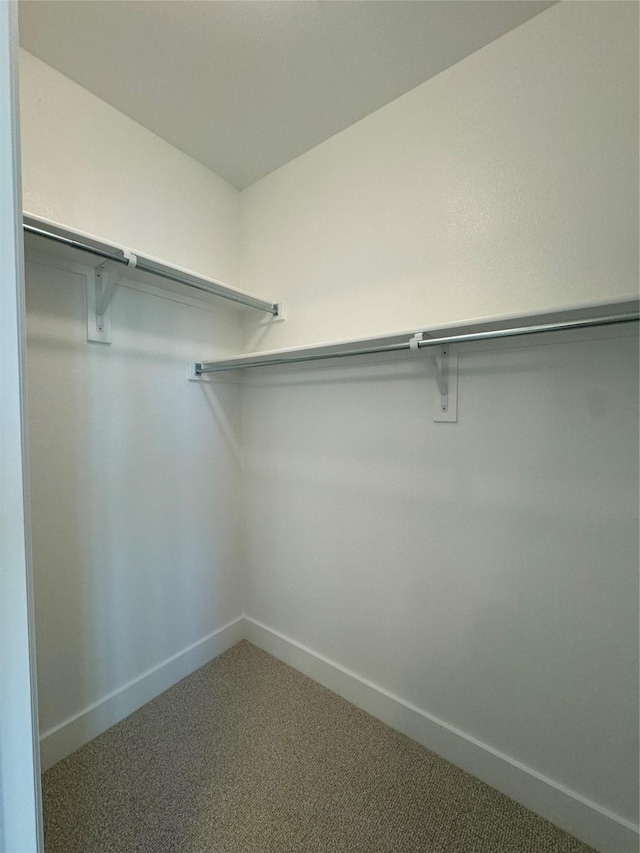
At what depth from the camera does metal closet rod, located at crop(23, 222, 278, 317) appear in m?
1.05

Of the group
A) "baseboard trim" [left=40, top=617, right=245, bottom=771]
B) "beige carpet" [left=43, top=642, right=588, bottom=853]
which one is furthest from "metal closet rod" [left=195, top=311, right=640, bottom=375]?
"beige carpet" [left=43, top=642, right=588, bottom=853]

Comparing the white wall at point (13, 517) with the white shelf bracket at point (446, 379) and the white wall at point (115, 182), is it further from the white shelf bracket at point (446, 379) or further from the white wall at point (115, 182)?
the white shelf bracket at point (446, 379)

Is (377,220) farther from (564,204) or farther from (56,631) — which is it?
(56,631)

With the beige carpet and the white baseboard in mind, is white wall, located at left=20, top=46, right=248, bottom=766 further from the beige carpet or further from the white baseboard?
the white baseboard

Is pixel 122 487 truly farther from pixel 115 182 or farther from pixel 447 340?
pixel 447 340

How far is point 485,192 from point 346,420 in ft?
3.21

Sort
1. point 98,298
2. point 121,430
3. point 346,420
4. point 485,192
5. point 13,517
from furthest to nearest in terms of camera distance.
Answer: point 346,420 → point 121,430 → point 98,298 → point 485,192 → point 13,517

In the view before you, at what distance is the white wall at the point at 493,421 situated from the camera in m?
1.03

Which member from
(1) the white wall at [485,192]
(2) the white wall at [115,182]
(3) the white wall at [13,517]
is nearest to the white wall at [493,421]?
(1) the white wall at [485,192]

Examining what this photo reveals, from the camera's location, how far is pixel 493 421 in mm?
1220

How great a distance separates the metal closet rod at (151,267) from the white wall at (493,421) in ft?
0.78

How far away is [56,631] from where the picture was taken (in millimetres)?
1312

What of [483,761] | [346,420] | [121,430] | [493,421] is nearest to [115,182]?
[121,430]

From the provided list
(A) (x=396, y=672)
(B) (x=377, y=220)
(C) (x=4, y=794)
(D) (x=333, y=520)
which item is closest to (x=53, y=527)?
(C) (x=4, y=794)
